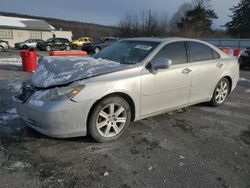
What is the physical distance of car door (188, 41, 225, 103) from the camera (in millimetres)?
4883

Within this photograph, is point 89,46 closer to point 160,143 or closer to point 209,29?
point 160,143

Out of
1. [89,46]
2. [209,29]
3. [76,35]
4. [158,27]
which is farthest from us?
[76,35]

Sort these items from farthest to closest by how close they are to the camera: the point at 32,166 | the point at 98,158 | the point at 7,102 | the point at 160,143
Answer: the point at 7,102, the point at 160,143, the point at 98,158, the point at 32,166

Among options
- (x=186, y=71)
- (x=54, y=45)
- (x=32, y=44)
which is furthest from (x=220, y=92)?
(x=32, y=44)

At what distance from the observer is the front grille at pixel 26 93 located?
365 centimetres

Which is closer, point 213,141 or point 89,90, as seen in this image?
point 89,90

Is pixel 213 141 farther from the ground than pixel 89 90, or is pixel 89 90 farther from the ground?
pixel 89 90

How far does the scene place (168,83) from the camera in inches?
171

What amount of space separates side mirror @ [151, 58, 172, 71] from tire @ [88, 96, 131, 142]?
769 mm

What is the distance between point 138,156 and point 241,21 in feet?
187

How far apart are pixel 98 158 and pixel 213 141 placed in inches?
73.4

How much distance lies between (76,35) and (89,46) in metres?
56.9

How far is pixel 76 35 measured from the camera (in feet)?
256

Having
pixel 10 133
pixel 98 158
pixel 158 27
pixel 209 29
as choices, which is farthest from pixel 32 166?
pixel 209 29
